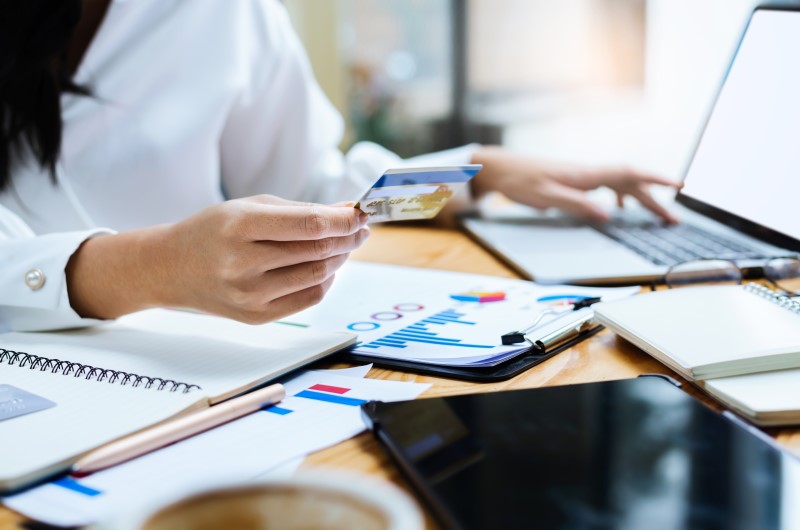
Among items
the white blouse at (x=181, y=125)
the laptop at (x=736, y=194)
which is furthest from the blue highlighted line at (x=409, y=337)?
the white blouse at (x=181, y=125)

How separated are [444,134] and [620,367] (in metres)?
2.78

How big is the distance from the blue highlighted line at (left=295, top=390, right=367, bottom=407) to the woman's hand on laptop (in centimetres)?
67

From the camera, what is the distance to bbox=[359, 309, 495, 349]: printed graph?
0.65 m

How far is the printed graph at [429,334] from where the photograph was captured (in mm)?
645

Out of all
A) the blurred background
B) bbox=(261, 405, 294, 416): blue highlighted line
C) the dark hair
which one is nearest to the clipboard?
bbox=(261, 405, 294, 416): blue highlighted line

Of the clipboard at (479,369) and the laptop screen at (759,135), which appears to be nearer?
the clipboard at (479,369)

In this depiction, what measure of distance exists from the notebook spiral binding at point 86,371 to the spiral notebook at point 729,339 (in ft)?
1.09

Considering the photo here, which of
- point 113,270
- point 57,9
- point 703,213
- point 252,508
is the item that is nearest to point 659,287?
point 703,213

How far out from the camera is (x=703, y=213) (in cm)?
93

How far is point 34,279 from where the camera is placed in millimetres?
714

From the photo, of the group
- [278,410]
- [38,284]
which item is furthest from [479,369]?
[38,284]

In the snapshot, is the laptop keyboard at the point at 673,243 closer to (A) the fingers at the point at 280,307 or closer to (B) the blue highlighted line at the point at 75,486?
(A) the fingers at the point at 280,307

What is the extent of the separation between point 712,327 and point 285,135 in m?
0.88

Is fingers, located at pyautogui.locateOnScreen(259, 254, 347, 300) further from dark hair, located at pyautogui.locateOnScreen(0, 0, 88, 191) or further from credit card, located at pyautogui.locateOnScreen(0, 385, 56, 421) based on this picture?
dark hair, located at pyautogui.locateOnScreen(0, 0, 88, 191)
